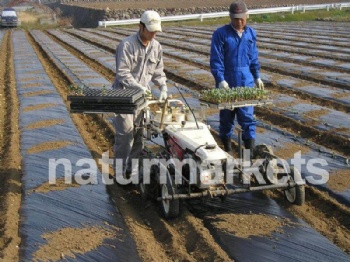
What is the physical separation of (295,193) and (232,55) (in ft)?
5.13

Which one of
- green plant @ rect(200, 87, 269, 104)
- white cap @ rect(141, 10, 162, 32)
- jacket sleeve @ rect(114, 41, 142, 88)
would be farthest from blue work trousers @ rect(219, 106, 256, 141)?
white cap @ rect(141, 10, 162, 32)

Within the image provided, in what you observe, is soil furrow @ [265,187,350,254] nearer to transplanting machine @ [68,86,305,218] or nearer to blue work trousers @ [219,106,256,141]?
transplanting machine @ [68,86,305,218]

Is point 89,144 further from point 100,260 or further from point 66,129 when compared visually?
point 100,260

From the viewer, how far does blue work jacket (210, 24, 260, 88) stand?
18.2 feet

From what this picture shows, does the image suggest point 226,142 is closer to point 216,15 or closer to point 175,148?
point 175,148

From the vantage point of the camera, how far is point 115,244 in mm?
4250

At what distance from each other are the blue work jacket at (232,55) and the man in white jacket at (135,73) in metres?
0.57

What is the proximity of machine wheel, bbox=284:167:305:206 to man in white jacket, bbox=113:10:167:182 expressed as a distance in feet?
4.61

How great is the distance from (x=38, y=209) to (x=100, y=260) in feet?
3.86

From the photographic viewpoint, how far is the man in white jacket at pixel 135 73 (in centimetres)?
507

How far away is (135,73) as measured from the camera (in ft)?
17.5

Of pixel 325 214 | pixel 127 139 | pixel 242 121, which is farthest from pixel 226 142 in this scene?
pixel 325 214

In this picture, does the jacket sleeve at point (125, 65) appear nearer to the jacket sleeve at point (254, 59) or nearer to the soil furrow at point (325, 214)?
the jacket sleeve at point (254, 59)

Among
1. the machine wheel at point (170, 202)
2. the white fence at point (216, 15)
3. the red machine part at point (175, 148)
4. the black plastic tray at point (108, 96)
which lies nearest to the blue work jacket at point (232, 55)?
the red machine part at point (175, 148)
